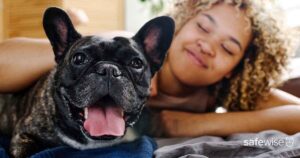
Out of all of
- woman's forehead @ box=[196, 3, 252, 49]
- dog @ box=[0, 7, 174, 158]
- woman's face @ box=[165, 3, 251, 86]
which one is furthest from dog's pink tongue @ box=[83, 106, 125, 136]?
woman's forehead @ box=[196, 3, 252, 49]

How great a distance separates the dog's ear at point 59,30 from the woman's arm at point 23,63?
0.24m

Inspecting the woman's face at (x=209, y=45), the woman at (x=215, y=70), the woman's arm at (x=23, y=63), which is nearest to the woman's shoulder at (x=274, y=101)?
the woman at (x=215, y=70)

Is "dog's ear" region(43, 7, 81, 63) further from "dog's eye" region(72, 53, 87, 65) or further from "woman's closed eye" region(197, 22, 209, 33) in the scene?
"woman's closed eye" region(197, 22, 209, 33)

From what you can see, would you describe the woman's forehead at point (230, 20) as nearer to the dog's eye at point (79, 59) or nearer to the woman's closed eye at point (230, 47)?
the woman's closed eye at point (230, 47)

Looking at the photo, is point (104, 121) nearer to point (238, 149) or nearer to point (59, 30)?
A: point (59, 30)

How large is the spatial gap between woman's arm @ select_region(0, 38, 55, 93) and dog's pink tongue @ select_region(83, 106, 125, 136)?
0.35 metres

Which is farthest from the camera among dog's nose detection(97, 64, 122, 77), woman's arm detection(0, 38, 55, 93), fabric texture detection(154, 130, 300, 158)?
woman's arm detection(0, 38, 55, 93)

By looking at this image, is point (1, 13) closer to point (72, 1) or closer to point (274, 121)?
point (72, 1)

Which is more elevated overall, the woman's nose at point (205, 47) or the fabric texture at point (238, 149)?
the woman's nose at point (205, 47)

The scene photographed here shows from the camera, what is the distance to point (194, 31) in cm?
123

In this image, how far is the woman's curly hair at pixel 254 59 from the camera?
132 cm

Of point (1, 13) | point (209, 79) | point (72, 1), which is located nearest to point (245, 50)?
point (209, 79)

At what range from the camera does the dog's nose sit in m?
0.76

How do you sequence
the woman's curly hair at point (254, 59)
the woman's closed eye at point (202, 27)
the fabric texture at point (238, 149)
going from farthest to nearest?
the woman's curly hair at point (254, 59) → the woman's closed eye at point (202, 27) → the fabric texture at point (238, 149)
